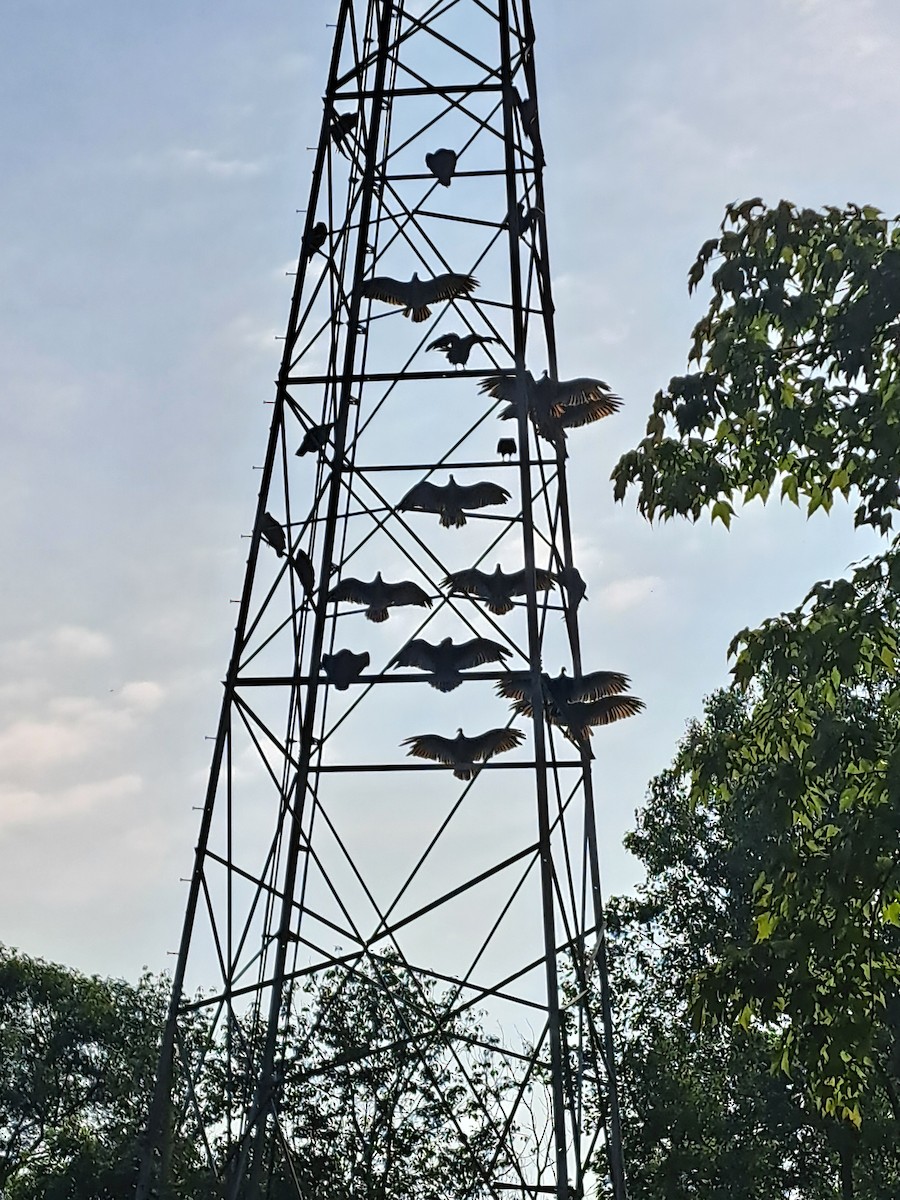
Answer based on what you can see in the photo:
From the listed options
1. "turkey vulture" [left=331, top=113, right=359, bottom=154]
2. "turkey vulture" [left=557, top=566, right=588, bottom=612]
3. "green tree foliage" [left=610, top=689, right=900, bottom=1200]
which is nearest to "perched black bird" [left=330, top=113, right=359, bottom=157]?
"turkey vulture" [left=331, top=113, right=359, bottom=154]

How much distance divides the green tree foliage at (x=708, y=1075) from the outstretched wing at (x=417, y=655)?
9.33m

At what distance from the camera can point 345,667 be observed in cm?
988

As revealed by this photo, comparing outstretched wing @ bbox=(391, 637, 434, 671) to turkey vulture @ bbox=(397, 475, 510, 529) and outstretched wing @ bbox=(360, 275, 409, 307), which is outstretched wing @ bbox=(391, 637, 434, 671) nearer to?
turkey vulture @ bbox=(397, 475, 510, 529)

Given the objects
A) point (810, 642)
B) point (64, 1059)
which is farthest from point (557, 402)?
point (64, 1059)

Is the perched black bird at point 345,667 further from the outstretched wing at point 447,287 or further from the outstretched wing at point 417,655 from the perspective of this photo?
the outstretched wing at point 447,287

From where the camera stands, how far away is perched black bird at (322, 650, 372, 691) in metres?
9.85

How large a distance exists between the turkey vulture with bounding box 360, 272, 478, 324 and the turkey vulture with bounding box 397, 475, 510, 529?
57.6 inches

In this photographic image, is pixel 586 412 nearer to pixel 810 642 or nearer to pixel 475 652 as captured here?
pixel 475 652

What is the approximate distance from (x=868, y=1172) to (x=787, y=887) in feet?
49.0

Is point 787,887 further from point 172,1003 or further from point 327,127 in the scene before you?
point 327,127

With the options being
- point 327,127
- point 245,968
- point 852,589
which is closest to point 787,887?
point 852,589

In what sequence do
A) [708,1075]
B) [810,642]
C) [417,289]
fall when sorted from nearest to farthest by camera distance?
[810,642], [417,289], [708,1075]

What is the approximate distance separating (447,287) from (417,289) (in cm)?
25

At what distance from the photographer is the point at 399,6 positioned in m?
11.8
